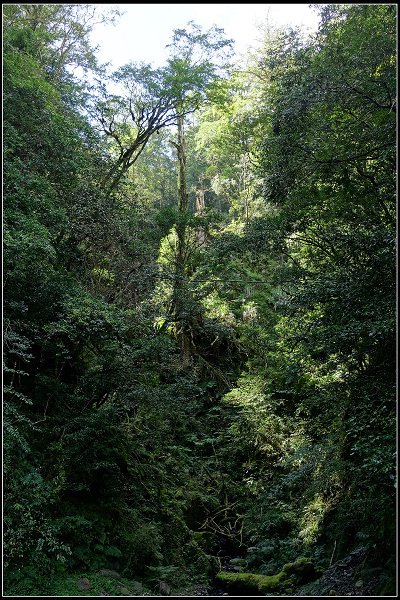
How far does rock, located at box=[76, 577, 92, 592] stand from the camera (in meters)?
6.16

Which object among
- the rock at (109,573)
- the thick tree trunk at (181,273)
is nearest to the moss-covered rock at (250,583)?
the rock at (109,573)

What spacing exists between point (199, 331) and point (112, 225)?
6894 mm

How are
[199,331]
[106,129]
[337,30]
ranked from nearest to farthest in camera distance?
1. [337,30]
2. [106,129]
3. [199,331]

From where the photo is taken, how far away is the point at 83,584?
245 inches

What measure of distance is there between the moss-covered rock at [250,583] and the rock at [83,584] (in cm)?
298

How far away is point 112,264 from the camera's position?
9727mm

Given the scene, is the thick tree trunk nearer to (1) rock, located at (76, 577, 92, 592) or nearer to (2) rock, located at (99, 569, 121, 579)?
(2) rock, located at (99, 569, 121, 579)

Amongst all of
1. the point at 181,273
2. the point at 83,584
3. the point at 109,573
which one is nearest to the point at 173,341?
the point at 181,273

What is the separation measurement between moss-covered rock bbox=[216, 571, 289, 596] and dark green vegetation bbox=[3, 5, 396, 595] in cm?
4

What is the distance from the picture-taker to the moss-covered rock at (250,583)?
305 inches

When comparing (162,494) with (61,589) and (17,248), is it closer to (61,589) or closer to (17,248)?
(61,589)

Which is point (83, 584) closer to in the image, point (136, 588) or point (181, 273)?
point (136, 588)

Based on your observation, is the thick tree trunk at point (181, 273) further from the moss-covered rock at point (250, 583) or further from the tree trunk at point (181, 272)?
the moss-covered rock at point (250, 583)

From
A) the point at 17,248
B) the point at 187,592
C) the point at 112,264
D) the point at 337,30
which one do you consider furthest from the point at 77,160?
the point at 187,592
